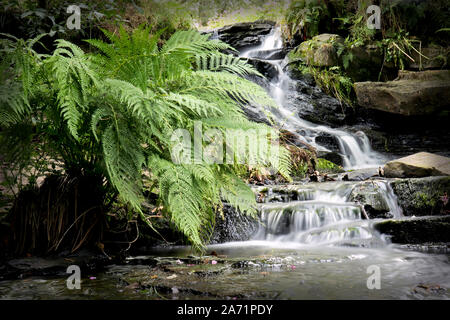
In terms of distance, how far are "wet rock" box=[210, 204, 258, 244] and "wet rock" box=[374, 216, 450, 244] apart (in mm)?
1230

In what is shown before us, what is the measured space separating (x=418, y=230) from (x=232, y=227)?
172 centimetres

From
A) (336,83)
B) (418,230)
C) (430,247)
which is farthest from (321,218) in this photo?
(336,83)

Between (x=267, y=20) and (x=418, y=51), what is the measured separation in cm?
481

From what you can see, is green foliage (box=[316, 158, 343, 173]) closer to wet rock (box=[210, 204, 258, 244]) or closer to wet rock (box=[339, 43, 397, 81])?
wet rock (box=[210, 204, 258, 244])

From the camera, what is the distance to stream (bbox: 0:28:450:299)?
6.45 ft

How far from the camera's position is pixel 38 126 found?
228cm

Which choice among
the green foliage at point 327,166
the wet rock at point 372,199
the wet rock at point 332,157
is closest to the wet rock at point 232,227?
the wet rock at point 372,199

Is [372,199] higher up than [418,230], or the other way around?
[372,199]

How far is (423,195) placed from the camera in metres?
4.25

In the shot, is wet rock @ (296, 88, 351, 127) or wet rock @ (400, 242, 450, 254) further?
wet rock @ (296, 88, 351, 127)

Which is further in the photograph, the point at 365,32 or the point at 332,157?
the point at 365,32

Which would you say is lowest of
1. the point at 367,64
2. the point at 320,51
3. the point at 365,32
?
the point at 367,64

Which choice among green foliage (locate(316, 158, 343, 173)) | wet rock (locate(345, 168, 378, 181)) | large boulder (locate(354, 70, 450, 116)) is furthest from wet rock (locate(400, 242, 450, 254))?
large boulder (locate(354, 70, 450, 116))

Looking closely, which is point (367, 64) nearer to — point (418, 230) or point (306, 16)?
point (306, 16)
